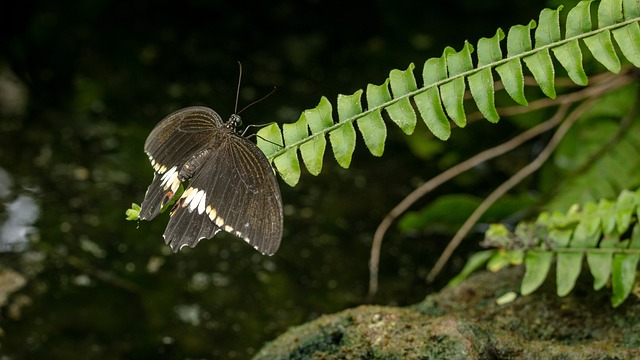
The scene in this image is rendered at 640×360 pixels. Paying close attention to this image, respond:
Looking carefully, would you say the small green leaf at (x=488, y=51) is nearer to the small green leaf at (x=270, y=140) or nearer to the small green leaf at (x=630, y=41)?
the small green leaf at (x=630, y=41)

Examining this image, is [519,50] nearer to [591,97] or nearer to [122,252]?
[591,97]

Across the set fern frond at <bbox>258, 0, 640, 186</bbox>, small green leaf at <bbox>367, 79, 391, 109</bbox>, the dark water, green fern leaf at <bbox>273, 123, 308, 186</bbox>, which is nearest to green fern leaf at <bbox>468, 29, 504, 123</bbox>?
fern frond at <bbox>258, 0, 640, 186</bbox>

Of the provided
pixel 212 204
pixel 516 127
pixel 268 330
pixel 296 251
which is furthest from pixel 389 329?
pixel 516 127

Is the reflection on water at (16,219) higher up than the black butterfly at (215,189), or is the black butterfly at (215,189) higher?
the reflection on water at (16,219)

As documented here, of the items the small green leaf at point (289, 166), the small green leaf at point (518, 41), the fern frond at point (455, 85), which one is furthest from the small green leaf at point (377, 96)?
the small green leaf at point (518, 41)

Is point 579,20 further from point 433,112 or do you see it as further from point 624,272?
point 624,272

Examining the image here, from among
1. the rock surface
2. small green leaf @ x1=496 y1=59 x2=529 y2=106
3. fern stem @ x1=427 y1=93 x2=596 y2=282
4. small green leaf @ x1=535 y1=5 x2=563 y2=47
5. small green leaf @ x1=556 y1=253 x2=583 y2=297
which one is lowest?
the rock surface

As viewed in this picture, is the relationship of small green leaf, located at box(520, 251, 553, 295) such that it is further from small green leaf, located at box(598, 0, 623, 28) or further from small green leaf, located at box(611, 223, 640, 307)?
small green leaf, located at box(598, 0, 623, 28)
